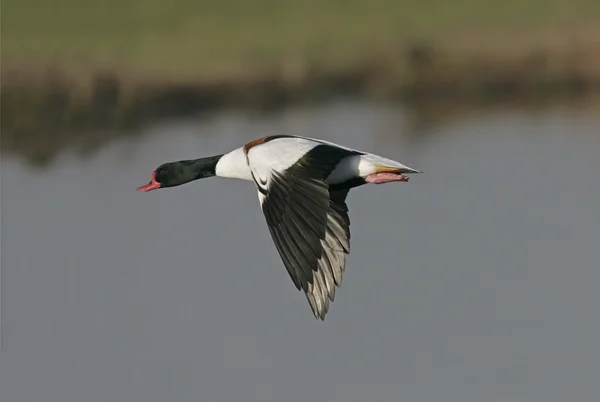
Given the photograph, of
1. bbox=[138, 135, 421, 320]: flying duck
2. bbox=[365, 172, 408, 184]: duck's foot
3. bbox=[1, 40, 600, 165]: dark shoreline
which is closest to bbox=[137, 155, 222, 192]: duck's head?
bbox=[138, 135, 421, 320]: flying duck

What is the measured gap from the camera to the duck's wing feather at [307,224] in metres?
6.50

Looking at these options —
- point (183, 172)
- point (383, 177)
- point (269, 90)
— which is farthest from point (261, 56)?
point (383, 177)

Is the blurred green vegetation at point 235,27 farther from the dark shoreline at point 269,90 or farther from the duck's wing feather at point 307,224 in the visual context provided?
the duck's wing feather at point 307,224

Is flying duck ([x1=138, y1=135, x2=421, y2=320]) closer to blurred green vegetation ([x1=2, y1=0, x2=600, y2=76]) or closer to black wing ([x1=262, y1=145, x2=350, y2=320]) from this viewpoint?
black wing ([x1=262, y1=145, x2=350, y2=320])

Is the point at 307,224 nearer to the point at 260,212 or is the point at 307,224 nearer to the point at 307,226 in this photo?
the point at 307,226

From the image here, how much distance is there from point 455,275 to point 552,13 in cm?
774

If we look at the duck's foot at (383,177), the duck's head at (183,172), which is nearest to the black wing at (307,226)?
the duck's foot at (383,177)

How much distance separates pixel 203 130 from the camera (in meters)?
14.8

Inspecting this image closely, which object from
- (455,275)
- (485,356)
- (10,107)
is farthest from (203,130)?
(485,356)

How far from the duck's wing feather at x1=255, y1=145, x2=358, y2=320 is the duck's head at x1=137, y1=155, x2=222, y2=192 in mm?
1226

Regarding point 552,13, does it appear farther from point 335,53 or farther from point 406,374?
point 406,374

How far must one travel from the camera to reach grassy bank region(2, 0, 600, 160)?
14570mm

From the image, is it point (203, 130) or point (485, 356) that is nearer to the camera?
point (485, 356)

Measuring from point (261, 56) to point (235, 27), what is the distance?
1.79 metres
